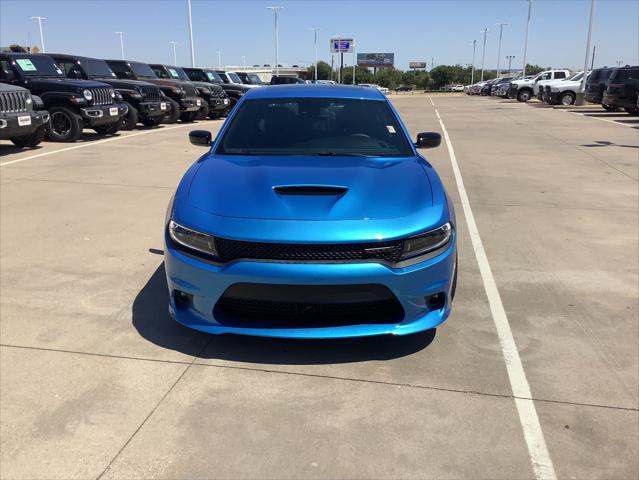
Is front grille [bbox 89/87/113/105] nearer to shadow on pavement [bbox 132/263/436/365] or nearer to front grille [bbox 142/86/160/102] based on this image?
front grille [bbox 142/86/160/102]

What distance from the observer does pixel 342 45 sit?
288 feet

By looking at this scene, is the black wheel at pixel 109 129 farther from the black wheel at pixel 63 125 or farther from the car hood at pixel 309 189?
the car hood at pixel 309 189

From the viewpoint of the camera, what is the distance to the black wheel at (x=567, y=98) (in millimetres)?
32719

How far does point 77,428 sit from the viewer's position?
106 inches

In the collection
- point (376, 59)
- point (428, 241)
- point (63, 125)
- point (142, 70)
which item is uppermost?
point (376, 59)

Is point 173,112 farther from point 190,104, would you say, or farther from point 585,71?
point 585,71

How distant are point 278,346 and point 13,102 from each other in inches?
381

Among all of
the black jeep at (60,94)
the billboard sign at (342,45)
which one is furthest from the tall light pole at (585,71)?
the billboard sign at (342,45)

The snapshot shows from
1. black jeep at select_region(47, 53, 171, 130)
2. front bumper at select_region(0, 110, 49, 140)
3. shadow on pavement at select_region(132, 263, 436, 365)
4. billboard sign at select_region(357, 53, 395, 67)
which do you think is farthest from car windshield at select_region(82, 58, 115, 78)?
billboard sign at select_region(357, 53, 395, 67)

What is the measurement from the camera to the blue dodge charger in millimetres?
2998

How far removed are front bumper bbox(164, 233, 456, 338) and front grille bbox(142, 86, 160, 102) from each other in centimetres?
1386

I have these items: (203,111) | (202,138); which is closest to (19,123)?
(202,138)

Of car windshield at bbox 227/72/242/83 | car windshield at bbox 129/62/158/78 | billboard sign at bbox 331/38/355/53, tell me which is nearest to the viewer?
car windshield at bbox 129/62/158/78

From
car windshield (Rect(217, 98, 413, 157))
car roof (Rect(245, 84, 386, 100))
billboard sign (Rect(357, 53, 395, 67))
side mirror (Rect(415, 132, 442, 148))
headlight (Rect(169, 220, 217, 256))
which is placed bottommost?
headlight (Rect(169, 220, 217, 256))
